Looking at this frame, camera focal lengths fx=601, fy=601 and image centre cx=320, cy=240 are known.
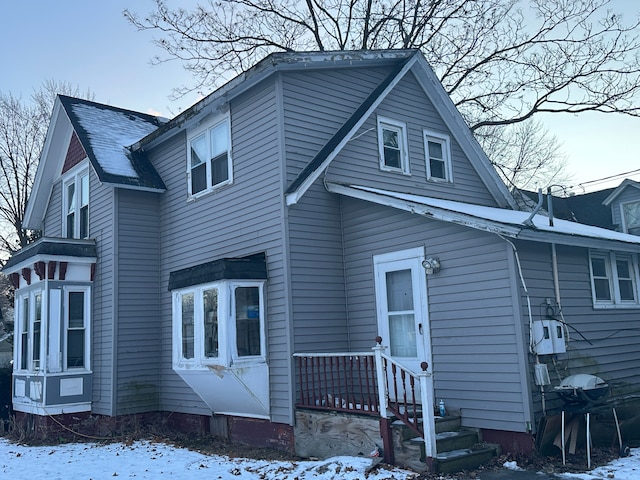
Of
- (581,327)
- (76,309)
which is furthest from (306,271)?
(76,309)

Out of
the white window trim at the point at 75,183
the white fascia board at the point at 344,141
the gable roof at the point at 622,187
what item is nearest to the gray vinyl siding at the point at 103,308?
the white window trim at the point at 75,183

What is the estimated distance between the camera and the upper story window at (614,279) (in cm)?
1016

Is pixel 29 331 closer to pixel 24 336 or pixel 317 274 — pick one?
pixel 24 336

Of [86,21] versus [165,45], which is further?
[165,45]

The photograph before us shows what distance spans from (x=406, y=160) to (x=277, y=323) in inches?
180

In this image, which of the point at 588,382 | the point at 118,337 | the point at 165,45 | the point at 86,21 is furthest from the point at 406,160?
the point at 165,45

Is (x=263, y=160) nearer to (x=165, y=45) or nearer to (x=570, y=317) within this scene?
(x=570, y=317)

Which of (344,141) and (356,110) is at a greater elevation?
(356,110)

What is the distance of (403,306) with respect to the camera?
9.89 meters

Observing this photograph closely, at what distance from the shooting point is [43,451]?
11.7 meters

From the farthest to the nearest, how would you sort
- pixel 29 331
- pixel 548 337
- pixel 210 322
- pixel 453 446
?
pixel 29 331 < pixel 210 322 < pixel 548 337 < pixel 453 446

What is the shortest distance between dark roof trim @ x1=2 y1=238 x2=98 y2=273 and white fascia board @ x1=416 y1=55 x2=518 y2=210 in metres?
8.37

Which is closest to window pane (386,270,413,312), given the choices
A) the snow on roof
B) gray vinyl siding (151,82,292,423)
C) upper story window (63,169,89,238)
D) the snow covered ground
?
gray vinyl siding (151,82,292,423)

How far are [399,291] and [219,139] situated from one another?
4926 millimetres
